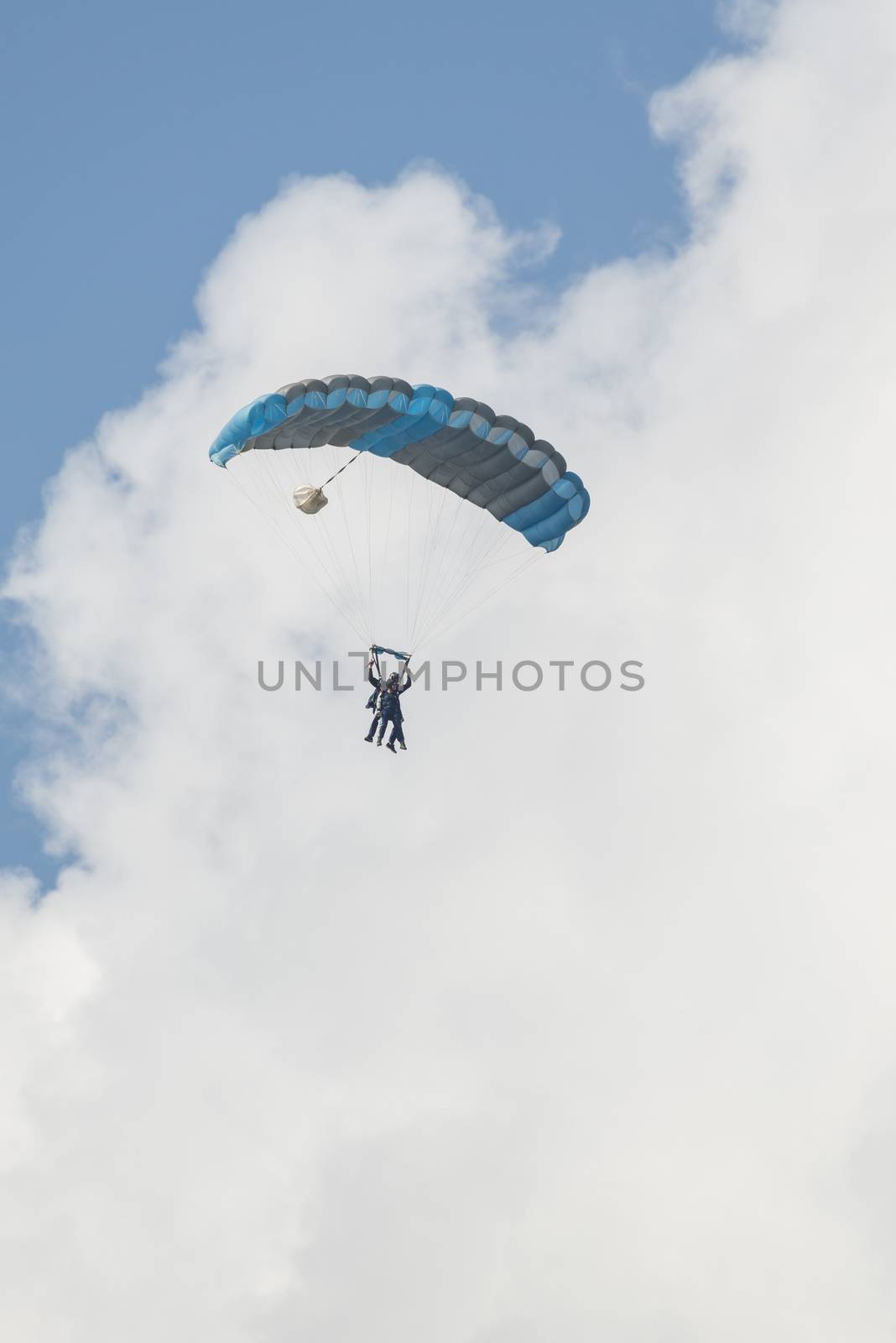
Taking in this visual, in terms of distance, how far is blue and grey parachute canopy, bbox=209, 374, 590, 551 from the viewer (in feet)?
161

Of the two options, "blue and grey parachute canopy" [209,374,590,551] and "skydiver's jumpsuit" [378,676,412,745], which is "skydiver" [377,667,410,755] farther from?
"blue and grey parachute canopy" [209,374,590,551]

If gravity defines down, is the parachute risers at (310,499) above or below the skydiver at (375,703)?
above

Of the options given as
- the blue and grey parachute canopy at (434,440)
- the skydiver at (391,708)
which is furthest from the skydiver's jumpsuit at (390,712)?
the blue and grey parachute canopy at (434,440)

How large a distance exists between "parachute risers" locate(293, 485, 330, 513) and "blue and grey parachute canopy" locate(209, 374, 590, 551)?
892mm

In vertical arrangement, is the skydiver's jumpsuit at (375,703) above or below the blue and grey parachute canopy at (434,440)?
below

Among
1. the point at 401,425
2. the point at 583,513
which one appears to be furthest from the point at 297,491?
the point at 583,513

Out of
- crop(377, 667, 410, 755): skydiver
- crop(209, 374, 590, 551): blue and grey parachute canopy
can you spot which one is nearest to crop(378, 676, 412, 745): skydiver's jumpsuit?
crop(377, 667, 410, 755): skydiver

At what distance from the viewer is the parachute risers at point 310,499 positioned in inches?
2030

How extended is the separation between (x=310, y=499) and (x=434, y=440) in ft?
8.71

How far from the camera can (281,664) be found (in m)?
55.4

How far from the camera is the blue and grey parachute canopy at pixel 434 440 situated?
4909 centimetres

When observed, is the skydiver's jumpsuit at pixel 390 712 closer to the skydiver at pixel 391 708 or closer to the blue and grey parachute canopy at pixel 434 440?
the skydiver at pixel 391 708

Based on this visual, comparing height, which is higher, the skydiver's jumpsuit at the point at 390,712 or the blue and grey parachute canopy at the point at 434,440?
the blue and grey parachute canopy at the point at 434,440

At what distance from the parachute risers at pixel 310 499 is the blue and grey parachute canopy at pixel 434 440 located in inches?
35.1
